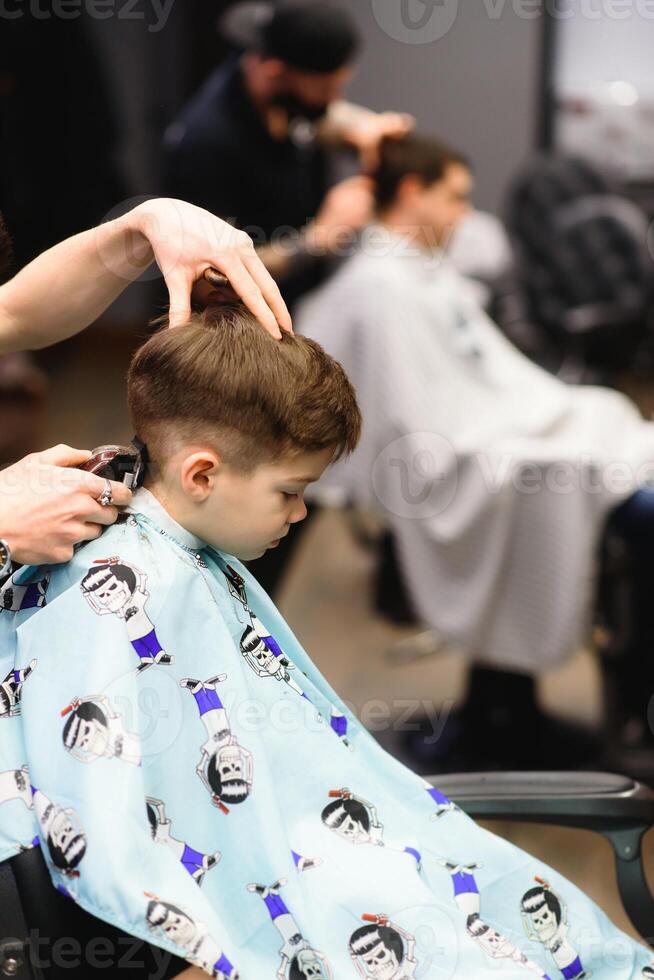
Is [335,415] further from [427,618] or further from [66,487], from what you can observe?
[427,618]

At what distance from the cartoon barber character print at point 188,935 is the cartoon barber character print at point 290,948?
84mm

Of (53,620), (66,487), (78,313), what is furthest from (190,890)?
(78,313)

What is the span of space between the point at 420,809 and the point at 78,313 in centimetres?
67

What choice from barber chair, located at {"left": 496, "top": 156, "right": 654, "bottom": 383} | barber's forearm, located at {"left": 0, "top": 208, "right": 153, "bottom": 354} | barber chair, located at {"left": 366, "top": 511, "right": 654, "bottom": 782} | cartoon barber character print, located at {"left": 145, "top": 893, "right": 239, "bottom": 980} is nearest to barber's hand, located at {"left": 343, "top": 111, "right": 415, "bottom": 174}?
barber chair, located at {"left": 496, "top": 156, "right": 654, "bottom": 383}

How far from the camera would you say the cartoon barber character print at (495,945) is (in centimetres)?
105

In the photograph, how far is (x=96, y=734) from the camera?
975 millimetres

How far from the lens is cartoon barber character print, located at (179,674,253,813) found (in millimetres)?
1040

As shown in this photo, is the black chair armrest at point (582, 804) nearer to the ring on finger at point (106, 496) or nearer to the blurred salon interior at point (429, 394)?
the blurred salon interior at point (429, 394)

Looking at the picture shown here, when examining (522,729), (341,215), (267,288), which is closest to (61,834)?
(267,288)

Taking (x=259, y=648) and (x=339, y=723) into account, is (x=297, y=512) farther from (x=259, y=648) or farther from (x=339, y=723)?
(x=339, y=723)

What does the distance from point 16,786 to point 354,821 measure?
0.34 meters

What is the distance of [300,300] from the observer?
103 inches

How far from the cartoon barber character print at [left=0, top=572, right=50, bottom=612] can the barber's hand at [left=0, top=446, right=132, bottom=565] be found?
46mm

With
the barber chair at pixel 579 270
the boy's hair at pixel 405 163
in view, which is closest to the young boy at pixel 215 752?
the boy's hair at pixel 405 163
